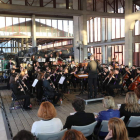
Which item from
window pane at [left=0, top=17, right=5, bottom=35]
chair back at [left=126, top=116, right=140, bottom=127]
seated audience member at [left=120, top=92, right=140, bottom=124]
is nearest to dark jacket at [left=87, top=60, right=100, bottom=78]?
seated audience member at [left=120, top=92, right=140, bottom=124]

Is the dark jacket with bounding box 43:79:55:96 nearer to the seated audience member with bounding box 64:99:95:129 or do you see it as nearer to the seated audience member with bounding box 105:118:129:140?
the seated audience member with bounding box 64:99:95:129

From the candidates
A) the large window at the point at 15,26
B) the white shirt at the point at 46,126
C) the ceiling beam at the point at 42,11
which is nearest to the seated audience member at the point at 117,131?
the white shirt at the point at 46,126

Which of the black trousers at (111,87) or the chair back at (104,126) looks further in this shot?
the black trousers at (111,87)

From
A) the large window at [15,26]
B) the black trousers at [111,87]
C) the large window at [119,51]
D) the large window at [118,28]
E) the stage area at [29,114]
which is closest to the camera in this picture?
the stage area at [29,114]

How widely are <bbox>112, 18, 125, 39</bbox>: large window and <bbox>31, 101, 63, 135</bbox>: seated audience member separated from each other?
22.5 meters

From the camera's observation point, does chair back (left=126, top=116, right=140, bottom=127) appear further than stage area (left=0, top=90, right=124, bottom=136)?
No

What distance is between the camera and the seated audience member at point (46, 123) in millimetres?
3334

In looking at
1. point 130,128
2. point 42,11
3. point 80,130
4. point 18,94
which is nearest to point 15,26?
point 42,11

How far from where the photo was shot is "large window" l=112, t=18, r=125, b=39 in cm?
2441

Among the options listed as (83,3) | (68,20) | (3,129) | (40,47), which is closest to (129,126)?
(3,129)

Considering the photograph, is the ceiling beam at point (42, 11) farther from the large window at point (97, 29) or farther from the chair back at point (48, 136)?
the chair back at point (48, 136)

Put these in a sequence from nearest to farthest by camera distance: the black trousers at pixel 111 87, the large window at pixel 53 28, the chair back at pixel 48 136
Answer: the chair back at pixel 48 136
the black trousers at pixel 111 87
the large window at pixel 53 28

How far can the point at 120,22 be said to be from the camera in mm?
24688

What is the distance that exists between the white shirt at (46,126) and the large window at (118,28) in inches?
889
